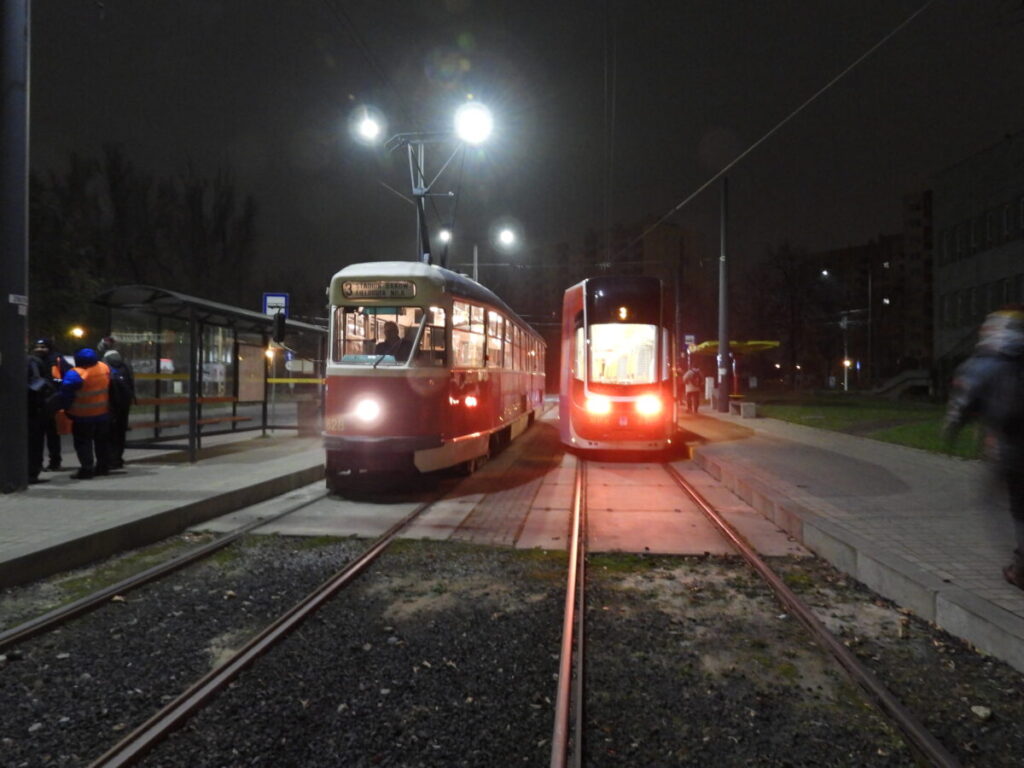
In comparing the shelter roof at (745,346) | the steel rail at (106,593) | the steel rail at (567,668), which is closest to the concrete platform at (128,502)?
the steel rail at (106,593)

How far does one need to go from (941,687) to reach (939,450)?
1087 centimetres

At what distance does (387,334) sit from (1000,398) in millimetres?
7281

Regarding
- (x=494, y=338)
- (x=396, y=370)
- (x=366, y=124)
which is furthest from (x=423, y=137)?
(x=396, y=370)

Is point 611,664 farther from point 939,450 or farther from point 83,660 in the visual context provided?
Answer: point 939,450

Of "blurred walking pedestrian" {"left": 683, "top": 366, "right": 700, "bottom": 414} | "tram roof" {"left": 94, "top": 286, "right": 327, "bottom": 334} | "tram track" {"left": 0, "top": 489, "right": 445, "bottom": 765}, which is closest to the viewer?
"tram track" {"left": 0, "top": 489, "right": 445, "bottom": 765}

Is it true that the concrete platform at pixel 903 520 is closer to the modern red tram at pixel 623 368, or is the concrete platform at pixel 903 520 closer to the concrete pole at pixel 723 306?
the modern red tram at pixel 623 368

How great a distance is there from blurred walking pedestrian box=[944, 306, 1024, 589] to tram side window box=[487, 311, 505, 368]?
325 inches

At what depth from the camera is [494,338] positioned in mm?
13055

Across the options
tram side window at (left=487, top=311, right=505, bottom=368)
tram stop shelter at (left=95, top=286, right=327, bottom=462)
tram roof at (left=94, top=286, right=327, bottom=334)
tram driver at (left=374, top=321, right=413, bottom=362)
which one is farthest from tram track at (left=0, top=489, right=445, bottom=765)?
tram side window at (left=487, top=311, right=505, bottom=368)

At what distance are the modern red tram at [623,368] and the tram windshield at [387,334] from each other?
4349 mm

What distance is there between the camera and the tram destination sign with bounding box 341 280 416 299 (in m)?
10.2

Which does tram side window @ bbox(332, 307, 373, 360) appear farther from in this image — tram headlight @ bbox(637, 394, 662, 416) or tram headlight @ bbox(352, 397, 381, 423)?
tram headlight @ bbox(637, 394, 662, 416)

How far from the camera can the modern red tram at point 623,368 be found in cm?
1374

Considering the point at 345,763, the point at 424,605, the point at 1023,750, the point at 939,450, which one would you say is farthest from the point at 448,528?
the point at 939,450
